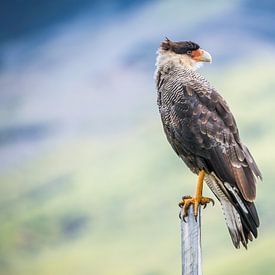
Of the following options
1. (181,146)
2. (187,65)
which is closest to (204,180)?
(181,146)

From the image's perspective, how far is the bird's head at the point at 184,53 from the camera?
3252mm

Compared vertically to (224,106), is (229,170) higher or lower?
lower

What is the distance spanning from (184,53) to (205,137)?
1.91 feet

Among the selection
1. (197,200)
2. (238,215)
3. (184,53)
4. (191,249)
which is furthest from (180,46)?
(191,249)

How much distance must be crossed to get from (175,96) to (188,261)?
3.12ft

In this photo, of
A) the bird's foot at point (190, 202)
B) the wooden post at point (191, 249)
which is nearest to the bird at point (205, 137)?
the bird's foot at point (190, 202)

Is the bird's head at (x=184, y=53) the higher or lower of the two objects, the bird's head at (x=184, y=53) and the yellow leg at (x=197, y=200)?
the higher

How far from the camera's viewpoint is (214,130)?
2855mm

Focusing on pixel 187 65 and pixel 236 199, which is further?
pixel 187 65

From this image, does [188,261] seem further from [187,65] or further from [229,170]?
[187,65]

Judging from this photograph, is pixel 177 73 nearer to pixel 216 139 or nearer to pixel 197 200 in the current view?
pixel 216 139

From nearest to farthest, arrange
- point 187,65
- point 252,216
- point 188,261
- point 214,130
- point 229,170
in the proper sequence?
point 188,261 → point 252,216 → point 229,170 → point 214,130 → point 187,65

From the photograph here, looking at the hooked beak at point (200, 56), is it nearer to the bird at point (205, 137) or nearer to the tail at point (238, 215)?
the bird at point (205, 137)

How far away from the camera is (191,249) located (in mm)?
2254
